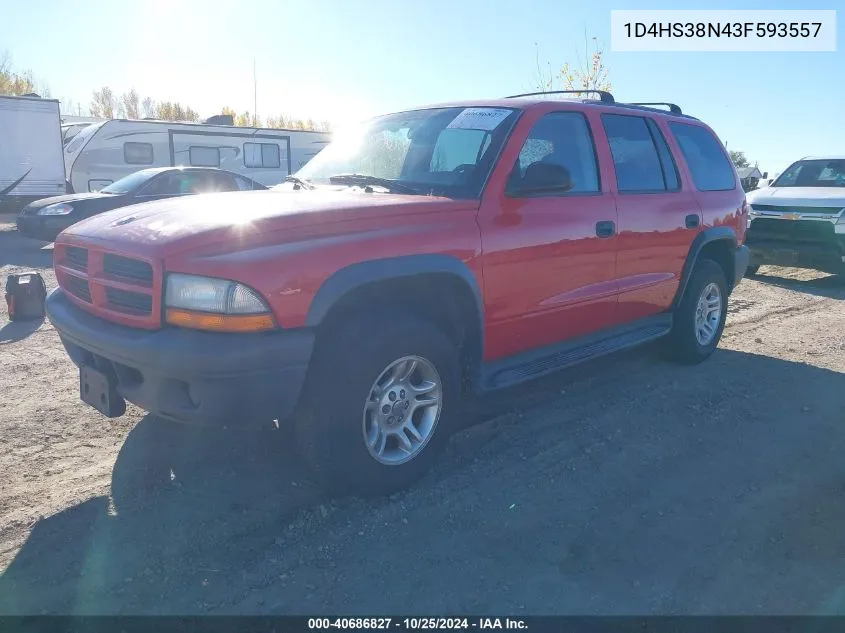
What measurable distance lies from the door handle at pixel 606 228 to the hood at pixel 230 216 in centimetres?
109

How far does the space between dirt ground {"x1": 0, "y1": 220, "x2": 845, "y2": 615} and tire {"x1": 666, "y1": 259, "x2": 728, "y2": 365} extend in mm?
752

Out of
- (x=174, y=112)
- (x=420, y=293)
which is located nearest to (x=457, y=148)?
(x=420, y=293)

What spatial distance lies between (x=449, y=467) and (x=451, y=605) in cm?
119

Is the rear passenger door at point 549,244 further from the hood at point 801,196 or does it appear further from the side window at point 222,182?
the side window at point 222,182

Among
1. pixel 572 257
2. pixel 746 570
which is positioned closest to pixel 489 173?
pixel 572 257

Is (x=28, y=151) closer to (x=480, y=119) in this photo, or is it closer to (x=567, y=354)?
(x=480, y=119)

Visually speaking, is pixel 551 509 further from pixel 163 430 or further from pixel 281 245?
pixel 163 430

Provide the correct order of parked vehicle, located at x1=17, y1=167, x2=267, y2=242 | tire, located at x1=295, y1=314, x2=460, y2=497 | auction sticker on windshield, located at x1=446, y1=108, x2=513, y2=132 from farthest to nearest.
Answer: parked vehicle, located at x1=17, y1=167, x2=267, y2=242 → auction sticker on windshield, located at x1=446, y1=108, x2=513, y2=132 → tire, located at x1=295, y1=314, x2=460, y2=497

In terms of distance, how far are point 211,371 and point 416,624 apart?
1.25 m

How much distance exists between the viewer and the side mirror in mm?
3758

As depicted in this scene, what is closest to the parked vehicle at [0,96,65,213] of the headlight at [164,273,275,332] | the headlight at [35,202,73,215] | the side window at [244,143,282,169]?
the side window at [244,143,282,169]

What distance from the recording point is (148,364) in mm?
2879

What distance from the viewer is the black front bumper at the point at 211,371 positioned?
9.17ft

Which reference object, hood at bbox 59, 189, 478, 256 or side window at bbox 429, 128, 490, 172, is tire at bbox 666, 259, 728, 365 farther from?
hood at bbox 59, 189, 478, 256
